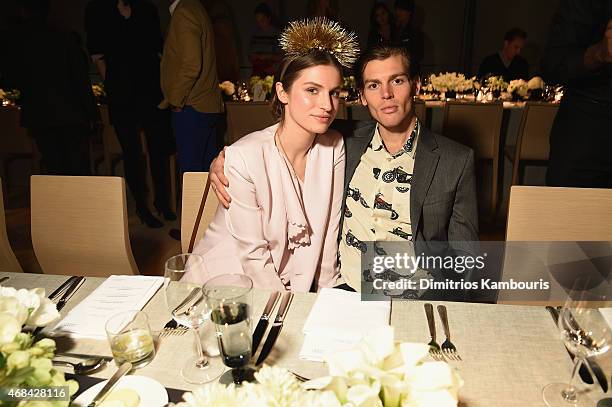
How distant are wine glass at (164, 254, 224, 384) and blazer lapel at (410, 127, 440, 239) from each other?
88 centimetres

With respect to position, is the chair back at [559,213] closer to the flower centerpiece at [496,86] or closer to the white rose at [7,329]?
the white rose at [7,329]

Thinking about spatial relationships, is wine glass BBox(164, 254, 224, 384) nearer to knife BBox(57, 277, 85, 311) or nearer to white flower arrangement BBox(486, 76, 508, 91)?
knife BBox(57, 277, 85, 311)

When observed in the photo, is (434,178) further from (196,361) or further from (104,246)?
(104,246)

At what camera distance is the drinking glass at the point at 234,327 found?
95 cm

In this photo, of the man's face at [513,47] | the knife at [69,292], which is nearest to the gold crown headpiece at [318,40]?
the knife at [69,292]

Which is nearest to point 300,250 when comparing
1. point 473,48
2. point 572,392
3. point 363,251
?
point 363,251

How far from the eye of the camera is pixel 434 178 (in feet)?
5.61

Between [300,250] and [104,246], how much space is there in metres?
0.89

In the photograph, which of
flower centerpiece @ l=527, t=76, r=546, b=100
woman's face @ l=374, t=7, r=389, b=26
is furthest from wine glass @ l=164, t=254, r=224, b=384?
woman's face @ l=374, t=7, r=389, b=26

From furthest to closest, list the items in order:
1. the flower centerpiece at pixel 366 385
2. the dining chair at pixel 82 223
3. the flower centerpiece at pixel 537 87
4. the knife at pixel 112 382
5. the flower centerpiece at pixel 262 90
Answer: the flower centerpiece at pixel 262 90 < the flower centerpiece at pixel 537 87 < the dining chair at pixel 82 223 < the knife at pixel 112 382 < the flower centerpiece at pixel 366 385

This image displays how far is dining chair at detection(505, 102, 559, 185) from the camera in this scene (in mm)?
3529

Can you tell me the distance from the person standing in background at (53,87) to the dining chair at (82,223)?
1781 mm

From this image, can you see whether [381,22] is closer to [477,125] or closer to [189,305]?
[477,125]

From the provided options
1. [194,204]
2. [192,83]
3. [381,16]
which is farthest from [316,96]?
[381,16]
